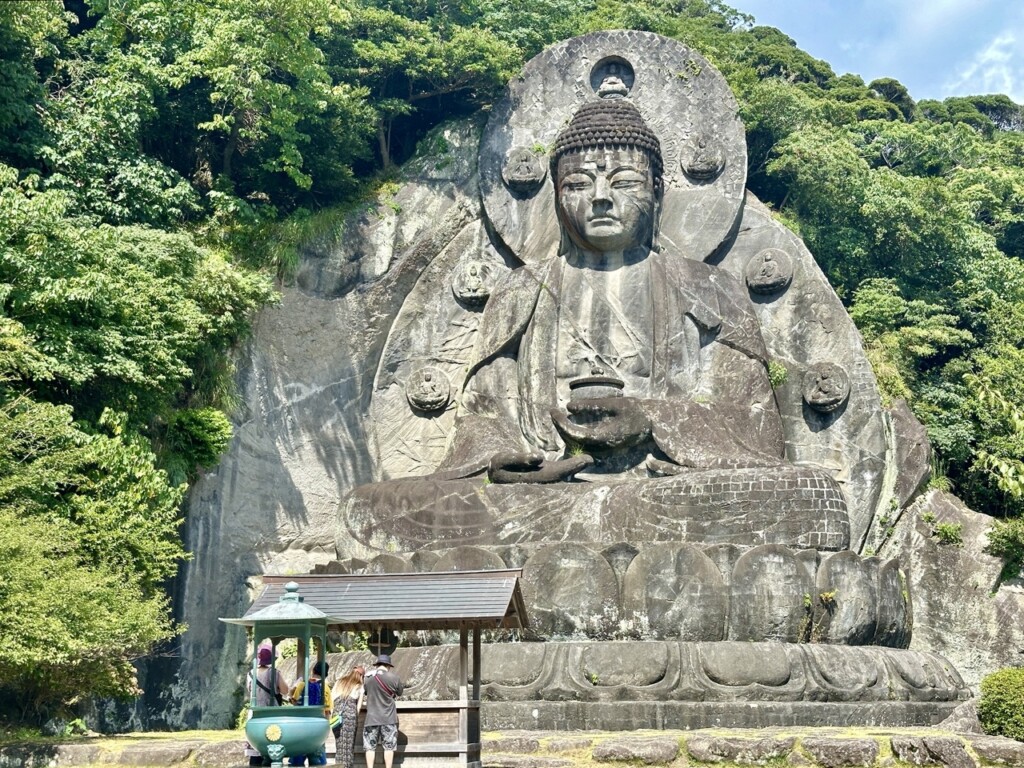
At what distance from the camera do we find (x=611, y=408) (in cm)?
1336

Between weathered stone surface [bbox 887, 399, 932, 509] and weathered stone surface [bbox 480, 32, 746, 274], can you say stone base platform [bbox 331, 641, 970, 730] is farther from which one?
weathered stone surface [bbox 480, 32, 746, 274]

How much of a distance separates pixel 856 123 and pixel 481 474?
12.8 metres

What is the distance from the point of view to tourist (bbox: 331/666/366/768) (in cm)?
761

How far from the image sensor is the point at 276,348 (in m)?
14.9

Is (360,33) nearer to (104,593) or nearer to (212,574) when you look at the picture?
(212,574)

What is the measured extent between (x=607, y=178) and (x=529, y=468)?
365 centimetres

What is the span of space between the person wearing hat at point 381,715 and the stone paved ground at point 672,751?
30.8 inches

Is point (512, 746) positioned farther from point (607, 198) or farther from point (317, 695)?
point (607, 198)

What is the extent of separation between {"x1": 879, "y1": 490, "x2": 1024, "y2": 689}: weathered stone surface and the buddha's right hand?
3.55m

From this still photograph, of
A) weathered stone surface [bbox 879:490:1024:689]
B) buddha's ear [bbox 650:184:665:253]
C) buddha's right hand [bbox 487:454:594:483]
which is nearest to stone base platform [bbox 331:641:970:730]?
buddha's right hand [bbox 487:454:594:483]

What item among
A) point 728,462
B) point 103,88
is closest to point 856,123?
point 728,462

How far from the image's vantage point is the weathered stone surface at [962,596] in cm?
1330

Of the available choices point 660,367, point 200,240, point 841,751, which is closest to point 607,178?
point 660,367

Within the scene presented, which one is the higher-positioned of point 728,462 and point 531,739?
point 728,462
